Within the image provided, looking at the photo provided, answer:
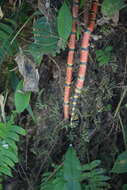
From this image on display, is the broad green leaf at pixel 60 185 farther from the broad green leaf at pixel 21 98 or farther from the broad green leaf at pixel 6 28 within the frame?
the broad green leaf at pixel 6 28

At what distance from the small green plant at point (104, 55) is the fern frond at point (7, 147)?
542 mm

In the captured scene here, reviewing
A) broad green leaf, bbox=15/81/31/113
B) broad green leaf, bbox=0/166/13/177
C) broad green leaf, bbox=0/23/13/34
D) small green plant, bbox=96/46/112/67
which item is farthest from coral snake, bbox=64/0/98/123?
broad green leaf, bbox=0/166/13/177

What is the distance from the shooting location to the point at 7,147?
4.80 ft

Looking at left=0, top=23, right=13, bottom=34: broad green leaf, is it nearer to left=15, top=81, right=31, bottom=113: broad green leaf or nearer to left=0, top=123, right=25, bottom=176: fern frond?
left=15, top=81, right=31, bottom=113: broad green leaf

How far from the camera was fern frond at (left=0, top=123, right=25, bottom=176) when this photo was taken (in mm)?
1444

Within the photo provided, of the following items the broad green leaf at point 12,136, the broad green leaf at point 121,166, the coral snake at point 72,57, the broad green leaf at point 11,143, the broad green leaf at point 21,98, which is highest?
the coral snake at point 72,57

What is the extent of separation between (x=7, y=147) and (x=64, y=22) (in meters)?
0.67

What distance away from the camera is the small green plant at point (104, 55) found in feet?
4.88

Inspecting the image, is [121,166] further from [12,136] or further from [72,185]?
[12,136]

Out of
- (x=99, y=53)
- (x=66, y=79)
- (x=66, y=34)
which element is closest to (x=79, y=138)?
(x=66, y=79)

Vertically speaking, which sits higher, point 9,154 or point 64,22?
point 64,22

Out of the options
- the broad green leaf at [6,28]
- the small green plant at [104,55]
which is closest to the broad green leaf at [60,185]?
the small green plant at [104,55]

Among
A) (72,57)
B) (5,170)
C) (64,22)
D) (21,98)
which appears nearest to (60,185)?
(5,170)

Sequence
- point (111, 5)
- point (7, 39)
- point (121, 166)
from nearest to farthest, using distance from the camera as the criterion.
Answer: point (111, 5) < point (121, 166) < point (7, 39)
